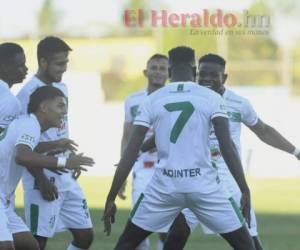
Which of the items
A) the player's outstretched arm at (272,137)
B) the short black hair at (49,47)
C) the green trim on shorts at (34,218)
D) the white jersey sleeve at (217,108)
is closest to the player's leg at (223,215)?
the white jersey sleeve at (217,108)

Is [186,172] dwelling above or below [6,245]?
above

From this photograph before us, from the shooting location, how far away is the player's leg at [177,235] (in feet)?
33.4

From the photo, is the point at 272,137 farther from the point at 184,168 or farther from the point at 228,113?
the point at 184,168

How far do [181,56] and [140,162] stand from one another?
403cm

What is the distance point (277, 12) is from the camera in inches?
3044

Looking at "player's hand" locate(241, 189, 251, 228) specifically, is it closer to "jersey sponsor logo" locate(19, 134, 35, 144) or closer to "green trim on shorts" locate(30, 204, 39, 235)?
"jersey sponsor logo" locate(19, 134, 35, 144)

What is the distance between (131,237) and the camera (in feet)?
29.2

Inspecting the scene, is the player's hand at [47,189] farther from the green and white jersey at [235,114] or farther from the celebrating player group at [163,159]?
the green and white jersey at [235,114]

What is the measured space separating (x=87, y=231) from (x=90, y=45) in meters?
53.4

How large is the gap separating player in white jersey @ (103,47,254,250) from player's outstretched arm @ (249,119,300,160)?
7.44 feet

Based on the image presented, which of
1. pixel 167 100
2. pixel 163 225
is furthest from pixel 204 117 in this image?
pixel 163 225

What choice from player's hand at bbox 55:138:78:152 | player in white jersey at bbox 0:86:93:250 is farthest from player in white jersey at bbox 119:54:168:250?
player in white jersey at bbox 0:86:93:250

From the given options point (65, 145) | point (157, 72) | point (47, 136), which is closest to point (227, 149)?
point (65, 145)

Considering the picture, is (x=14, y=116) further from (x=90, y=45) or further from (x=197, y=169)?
(x=90, y=45)
